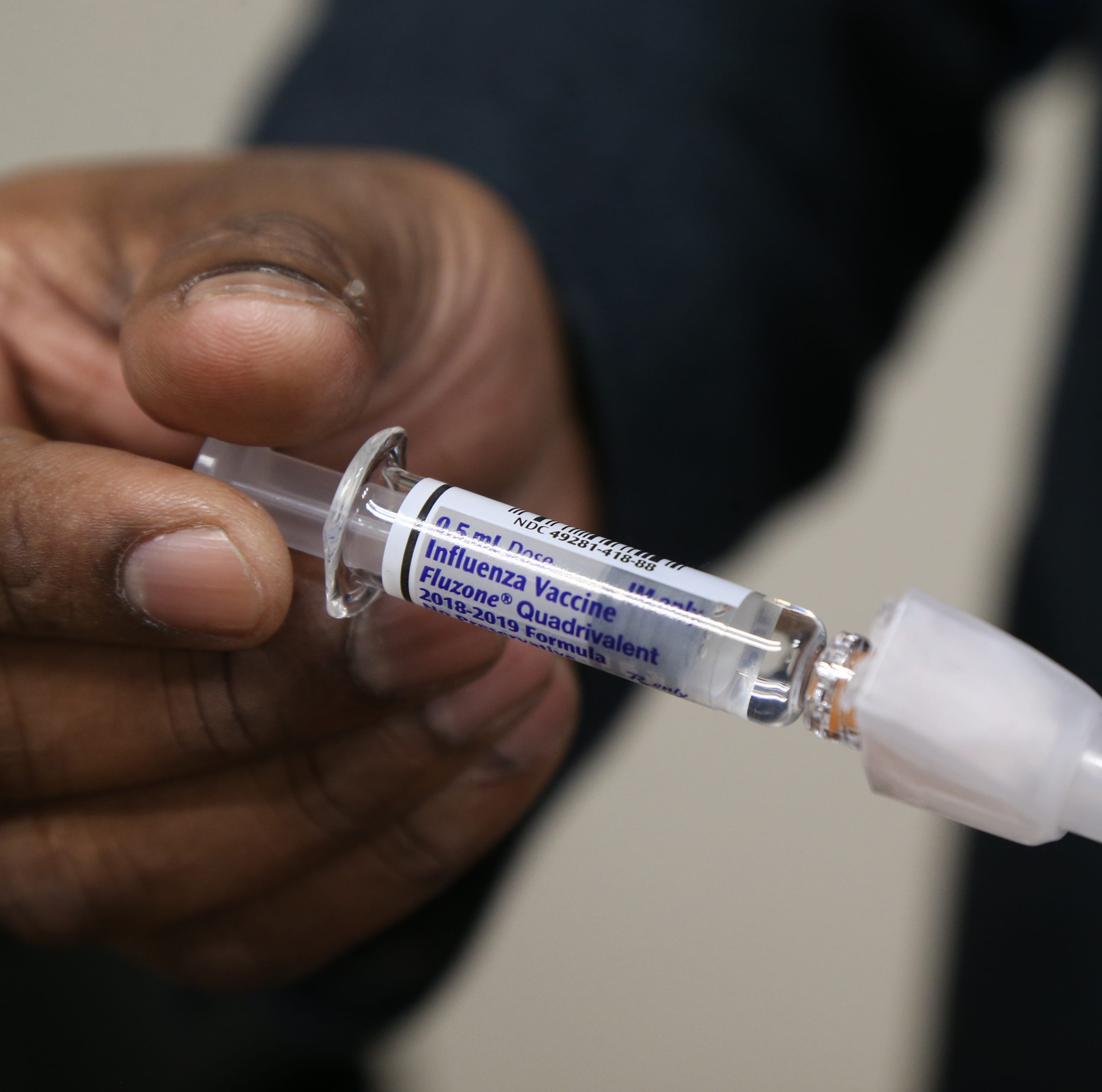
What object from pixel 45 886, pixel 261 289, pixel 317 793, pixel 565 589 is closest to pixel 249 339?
pixel 261 289

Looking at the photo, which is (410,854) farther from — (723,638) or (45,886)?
(723,638)

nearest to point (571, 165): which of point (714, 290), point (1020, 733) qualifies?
point (714, 290)

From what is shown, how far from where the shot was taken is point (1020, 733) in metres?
0.55

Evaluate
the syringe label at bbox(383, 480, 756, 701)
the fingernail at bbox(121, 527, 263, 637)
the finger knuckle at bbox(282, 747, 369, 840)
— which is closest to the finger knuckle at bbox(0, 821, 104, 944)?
the finger knuckle at bbox(282, 747, 369, 840)

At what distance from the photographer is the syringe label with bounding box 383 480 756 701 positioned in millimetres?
625

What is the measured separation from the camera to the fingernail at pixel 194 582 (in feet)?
2.07

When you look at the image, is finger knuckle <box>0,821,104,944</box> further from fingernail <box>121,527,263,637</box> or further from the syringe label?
the syringe label

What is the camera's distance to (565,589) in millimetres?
630

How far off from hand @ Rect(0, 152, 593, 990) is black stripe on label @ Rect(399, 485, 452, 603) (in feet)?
0.24

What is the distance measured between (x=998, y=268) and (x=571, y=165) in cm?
96

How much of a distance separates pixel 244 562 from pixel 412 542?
0.10 meters

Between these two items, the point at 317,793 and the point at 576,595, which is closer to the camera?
the point at 576,595

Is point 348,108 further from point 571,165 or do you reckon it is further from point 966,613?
point 966,613

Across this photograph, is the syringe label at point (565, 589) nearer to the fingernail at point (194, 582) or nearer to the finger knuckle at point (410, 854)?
the fingernail at point (194, 582)
